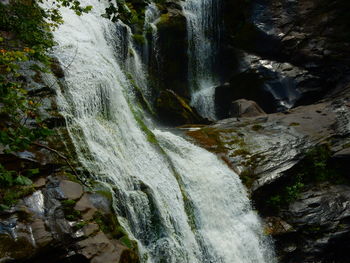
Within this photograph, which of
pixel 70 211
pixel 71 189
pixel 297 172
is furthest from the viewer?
pixel 297 172

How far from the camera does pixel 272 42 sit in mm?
19594

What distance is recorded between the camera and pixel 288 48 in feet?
63.4

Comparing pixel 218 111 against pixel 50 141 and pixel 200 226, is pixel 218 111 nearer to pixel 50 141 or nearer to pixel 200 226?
pixel 200 226

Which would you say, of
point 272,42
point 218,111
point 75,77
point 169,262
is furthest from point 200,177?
point 272,42

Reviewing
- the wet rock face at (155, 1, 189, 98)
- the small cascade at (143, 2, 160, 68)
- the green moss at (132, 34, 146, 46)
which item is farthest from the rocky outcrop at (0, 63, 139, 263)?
the wet rock face at (155, 1, 189, 98)

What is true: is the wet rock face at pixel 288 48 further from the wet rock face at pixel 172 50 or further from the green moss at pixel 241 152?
the green moss at pixel 241 152

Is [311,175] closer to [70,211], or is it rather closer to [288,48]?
[70,211]

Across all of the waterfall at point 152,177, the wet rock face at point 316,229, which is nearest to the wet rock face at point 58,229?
the waterfall at point 152,177

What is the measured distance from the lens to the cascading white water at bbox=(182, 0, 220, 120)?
64.2ft

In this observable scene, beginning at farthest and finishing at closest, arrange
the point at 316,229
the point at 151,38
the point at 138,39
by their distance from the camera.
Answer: the point at 151,38
the point at 138,39
the point at 316,229

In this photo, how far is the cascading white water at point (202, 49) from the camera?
19.6 m

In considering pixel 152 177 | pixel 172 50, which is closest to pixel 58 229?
pixel 152 177

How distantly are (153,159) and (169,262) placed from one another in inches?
123

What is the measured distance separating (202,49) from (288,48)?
4.65 meters
